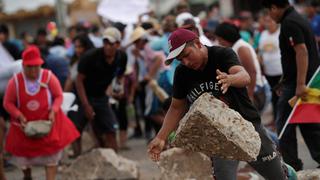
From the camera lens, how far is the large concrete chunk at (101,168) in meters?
7.24

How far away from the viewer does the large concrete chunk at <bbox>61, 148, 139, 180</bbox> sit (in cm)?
724

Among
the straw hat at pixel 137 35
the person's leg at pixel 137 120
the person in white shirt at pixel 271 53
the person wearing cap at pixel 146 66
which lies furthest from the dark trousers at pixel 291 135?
the person's leg at pixel 137 120

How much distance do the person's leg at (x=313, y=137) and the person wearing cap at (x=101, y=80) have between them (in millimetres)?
2658

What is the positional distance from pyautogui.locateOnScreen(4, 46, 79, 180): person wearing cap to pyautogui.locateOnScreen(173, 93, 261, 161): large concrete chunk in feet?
9.25

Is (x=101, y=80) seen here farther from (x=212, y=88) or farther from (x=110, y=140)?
(x=212, y=88)

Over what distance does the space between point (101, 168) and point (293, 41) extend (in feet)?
8.53

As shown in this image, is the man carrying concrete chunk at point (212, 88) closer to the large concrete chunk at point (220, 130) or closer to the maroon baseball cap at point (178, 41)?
the maroon baseball cap at point (178, 41)

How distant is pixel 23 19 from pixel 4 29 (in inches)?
653

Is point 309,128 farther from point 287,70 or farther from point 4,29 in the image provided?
point 4,29

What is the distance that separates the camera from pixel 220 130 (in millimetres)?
4395

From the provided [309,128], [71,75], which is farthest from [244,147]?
[71,75]

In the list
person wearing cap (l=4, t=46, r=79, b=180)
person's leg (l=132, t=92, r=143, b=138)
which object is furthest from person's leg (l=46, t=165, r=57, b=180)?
person's leg (l=132, t=92, r=143, b=138)

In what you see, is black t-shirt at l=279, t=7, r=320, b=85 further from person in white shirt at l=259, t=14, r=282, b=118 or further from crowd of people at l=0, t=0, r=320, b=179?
person in white shirt at l=259, t=14, r=282, b=118

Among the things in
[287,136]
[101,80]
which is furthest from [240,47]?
[101,80]
